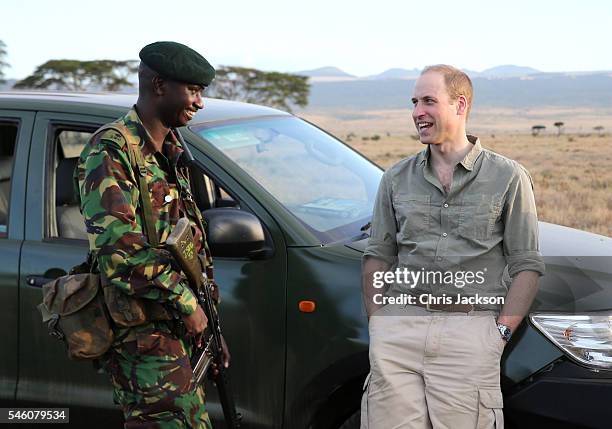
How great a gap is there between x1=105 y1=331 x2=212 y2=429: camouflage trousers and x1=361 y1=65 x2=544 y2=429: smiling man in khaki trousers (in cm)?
58

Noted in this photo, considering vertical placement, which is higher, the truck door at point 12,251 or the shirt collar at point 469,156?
the shirt collar at point 469,156

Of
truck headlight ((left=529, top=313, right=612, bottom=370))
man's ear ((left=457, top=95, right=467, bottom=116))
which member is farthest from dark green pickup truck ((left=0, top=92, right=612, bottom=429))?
man's ear ((left=457, top=95, right=467, bottom=116))

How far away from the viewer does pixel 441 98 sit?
2744 mm

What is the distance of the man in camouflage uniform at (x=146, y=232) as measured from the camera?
2.39m

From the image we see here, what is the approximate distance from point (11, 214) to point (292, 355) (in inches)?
49.4

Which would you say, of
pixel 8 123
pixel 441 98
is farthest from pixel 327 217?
pixel 8 123

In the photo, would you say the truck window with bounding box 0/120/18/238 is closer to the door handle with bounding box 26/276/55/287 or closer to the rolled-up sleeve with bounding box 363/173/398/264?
the door handle with bounding box 26/276/55/287

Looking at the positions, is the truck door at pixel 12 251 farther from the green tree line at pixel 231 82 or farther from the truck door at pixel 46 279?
the green tree line at pixel 231 82

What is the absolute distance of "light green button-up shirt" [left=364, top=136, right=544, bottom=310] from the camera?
2678 millimetres

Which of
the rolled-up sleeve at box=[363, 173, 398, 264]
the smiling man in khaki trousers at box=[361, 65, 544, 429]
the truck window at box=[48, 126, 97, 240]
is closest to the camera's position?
the smiling man in khaki trousers at box=[361, 65, 544, 429]

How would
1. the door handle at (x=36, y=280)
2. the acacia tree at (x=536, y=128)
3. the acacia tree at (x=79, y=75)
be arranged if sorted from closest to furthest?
the door handle at (x=36, y=280)
the acacia tree at (x=79, y=75)
the acacia tree at (x=536, y=128)

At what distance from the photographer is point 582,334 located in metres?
2.69

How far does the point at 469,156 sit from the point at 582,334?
66 centimetres

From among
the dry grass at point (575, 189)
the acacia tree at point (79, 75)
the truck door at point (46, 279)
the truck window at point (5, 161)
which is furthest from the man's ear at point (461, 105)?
the acacia tree at point (79, 75)
